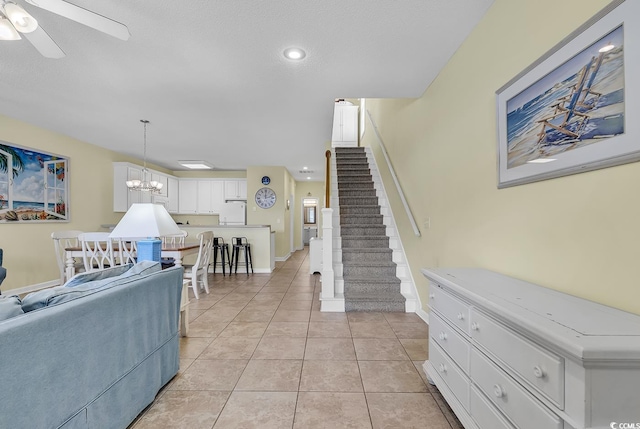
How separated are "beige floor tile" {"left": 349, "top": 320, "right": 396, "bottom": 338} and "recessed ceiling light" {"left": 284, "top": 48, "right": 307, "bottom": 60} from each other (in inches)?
104

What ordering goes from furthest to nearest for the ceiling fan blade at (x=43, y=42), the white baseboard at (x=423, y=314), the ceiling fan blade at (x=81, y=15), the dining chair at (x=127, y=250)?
the dining chair at (x=127, y=250)
the white baseboard at (x=423, y=314)
the ceiling fan blade at (x=43, y=42)
the ceiling fan blade at (x=81, y=15)

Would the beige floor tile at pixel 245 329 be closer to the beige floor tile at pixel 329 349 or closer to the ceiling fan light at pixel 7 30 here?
the beige floor tile at pixel 329 349

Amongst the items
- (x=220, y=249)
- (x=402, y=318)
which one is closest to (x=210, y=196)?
(x=220, y=249)

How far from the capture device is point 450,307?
63.9 inches

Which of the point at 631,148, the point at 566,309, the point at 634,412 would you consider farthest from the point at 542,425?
the point at 631,148

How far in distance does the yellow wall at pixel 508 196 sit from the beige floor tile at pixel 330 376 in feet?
4.00

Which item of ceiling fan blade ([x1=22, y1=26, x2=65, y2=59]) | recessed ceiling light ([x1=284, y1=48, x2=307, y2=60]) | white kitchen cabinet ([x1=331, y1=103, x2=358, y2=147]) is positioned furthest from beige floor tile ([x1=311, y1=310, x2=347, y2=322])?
white kitchen cabinet ([x1=331, y1=103, x2=358, y2=147])

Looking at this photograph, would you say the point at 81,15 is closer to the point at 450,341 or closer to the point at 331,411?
the point at 331,411

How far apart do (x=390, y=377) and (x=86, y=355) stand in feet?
5.96

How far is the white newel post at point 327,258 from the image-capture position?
11.5 ft

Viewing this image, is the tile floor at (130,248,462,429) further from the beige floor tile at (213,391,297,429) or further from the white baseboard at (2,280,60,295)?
the white baseboard at (2,280,60,295)

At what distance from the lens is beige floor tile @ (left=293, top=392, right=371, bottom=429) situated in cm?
157

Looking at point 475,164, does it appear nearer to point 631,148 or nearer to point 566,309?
point 631,148

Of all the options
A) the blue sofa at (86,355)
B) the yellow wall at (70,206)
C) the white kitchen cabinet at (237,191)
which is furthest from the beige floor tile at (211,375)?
the white kitchen cabinet at (237,191)
